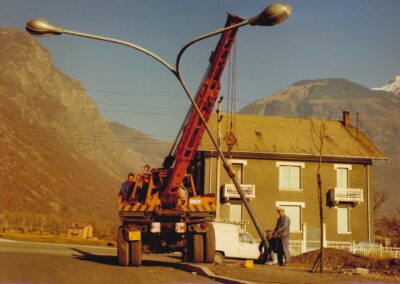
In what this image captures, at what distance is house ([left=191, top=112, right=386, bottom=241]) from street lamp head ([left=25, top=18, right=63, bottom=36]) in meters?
24.9

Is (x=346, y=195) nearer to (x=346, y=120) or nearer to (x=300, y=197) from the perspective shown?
(x=300, y=197)

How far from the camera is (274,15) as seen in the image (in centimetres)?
1114

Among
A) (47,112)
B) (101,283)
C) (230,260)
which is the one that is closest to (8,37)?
(47,112)

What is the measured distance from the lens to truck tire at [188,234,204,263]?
17094 mm

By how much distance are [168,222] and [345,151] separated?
1003 inches

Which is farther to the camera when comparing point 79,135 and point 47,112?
point 79,135

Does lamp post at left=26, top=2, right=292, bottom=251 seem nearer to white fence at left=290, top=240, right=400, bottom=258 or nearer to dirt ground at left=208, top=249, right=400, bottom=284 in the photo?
dirt ground at left=208, top=249, right=400, bottom=284

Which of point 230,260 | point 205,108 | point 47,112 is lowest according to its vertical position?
point 230,260

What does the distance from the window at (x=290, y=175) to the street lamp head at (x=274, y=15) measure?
28777mm

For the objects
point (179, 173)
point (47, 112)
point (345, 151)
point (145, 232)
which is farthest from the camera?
point (47, 112)

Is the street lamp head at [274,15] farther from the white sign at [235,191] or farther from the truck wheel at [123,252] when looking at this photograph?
the white sign at [235,191]

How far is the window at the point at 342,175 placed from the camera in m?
40.3

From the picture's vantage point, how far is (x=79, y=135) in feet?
515

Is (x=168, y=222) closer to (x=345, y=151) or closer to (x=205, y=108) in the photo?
(x=205, y=108)
